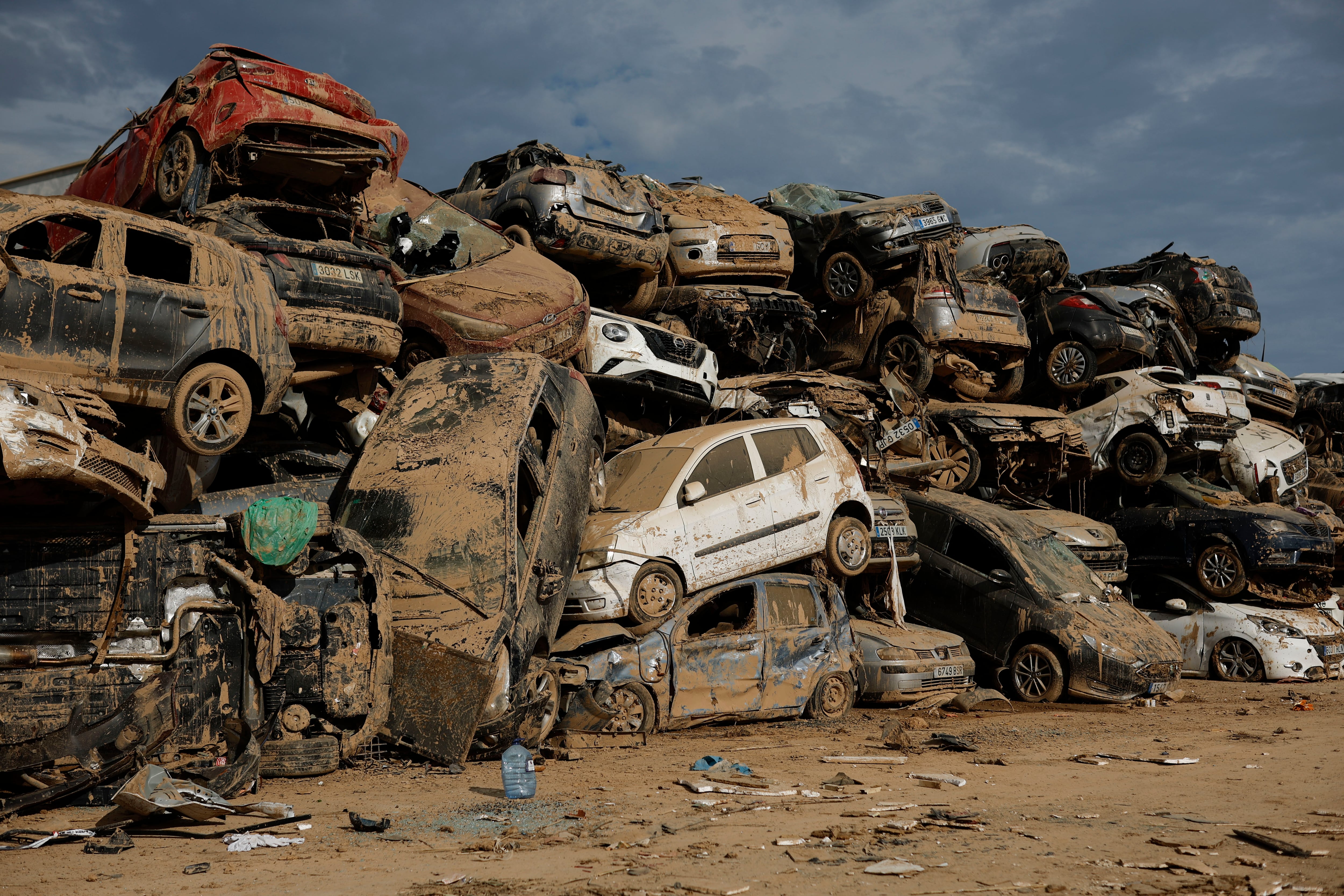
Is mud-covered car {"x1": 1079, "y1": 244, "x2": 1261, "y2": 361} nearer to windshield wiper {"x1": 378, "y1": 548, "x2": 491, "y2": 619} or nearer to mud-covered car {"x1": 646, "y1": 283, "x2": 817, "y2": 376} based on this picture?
mud-covered car {"x1": 646, "y1": 283, "x2": 817, "y2": 376}

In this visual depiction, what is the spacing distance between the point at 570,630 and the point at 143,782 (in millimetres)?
3955

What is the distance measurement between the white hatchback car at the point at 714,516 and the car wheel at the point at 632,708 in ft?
2.38

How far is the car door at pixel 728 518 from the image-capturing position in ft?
32.9

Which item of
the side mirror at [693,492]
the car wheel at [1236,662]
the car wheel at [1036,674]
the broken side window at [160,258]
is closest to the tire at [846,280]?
the car wheel at [1036,674]

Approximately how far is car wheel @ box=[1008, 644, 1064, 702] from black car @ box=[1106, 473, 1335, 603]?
4.87 meters

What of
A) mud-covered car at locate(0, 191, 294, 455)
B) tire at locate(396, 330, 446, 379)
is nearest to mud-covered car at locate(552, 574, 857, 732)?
mud-covered car at locate(0, 191, 294, 455)

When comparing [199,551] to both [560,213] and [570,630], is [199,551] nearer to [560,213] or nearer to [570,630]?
[570,630]

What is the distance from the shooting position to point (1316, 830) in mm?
5535

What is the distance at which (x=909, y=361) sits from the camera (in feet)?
55.2

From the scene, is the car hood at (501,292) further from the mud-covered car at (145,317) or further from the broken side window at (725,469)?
the mud-covered car at (145,317)

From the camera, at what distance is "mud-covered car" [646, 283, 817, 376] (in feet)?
49.6

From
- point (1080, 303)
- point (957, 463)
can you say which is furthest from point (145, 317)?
point (1080, 303)

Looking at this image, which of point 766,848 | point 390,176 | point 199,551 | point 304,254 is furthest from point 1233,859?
point 390,176

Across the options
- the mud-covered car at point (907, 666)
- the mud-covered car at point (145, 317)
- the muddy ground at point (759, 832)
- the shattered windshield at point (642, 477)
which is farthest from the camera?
the mud-covered car at point (907, 666)
